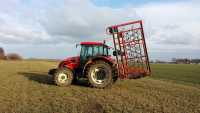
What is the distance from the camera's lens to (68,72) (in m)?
14.1

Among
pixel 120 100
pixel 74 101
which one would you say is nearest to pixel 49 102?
pixel 74 101

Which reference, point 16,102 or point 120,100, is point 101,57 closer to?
point 120,100

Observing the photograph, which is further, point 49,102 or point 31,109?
point 49,102

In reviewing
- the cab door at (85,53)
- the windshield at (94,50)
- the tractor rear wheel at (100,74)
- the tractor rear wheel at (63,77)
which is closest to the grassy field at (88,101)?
the tractor rear wheel at (100,74)

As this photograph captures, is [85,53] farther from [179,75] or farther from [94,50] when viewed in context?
[179,75]

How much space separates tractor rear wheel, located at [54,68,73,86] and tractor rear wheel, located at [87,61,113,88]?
3.48ft

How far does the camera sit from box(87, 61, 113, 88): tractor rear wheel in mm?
13586

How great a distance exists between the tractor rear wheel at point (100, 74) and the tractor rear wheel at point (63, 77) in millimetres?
1060

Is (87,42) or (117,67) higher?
(87,42)

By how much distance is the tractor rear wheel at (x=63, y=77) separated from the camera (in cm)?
1398

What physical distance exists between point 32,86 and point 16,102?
11.6 feet

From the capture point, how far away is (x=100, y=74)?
13.8 meters

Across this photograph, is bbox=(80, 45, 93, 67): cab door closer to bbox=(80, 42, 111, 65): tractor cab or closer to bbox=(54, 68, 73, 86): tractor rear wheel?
bbox=(80, 42, 111, 65): tractor cab

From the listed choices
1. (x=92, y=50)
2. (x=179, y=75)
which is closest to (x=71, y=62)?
(x=92, y=50)
